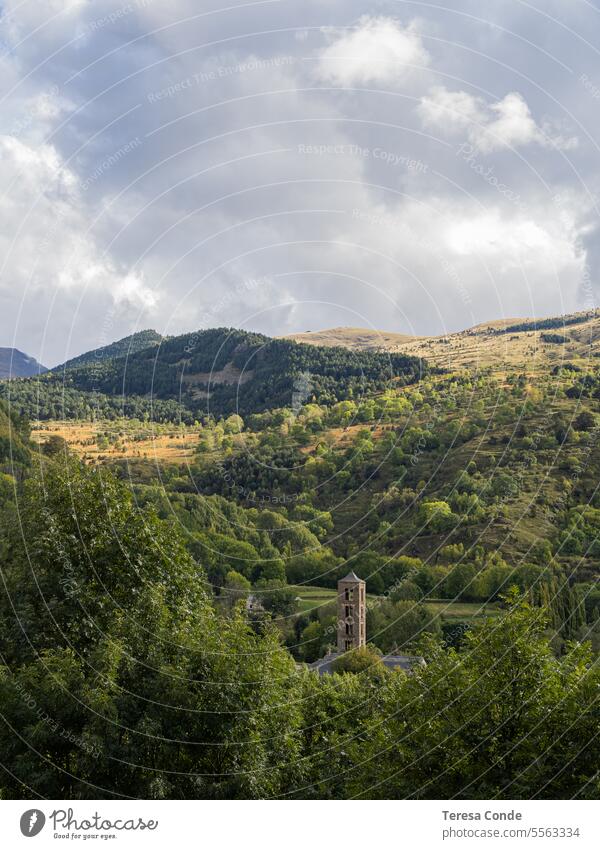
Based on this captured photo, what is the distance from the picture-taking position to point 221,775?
73.4 feet

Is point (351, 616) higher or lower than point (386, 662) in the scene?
higher

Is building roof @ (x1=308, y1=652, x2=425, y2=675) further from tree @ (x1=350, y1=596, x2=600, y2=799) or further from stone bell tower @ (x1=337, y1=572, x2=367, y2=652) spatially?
tree @ (x1=350, y1=596, x2=600, y2=799)

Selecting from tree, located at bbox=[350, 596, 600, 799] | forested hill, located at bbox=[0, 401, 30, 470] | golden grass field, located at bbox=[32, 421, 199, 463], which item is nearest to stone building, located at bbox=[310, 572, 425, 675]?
forested hill, located at bbox=[0, 401, 30, 470]

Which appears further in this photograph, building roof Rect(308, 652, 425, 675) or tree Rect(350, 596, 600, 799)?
building roof Rect(308, 652, 425, 675)

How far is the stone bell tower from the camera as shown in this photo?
270 ft

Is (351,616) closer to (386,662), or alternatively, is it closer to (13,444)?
(386,662)

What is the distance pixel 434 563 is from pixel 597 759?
336 ft

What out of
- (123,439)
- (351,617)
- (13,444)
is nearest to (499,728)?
(351,617)

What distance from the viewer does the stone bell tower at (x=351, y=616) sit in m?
82.3

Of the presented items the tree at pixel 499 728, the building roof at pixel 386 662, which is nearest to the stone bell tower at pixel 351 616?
the building roof at pixel 386 662

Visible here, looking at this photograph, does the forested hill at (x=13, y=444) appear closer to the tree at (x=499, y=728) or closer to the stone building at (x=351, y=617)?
the stone building at (x=351, y=617)

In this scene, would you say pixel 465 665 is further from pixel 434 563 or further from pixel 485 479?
pixel 485 479

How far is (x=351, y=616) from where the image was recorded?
84750 millimetres
